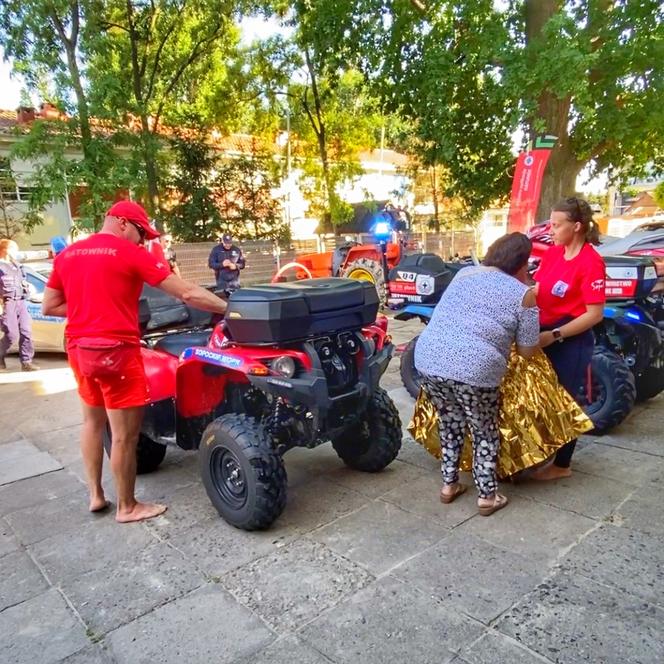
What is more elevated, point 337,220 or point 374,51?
point 374,51

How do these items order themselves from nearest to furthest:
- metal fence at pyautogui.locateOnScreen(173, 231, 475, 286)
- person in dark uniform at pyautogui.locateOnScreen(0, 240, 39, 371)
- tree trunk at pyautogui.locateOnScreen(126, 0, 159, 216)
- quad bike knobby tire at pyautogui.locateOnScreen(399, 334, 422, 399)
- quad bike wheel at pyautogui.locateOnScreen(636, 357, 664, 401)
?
quad bike wheel at pyautogui.locateOnScreen(636, 357, 664, 401), quad bike knobby tire at pyautogui.locateOnScreen(399, 334, 422, 399), person in dark uniform at pyautogui.locateOnScreen(0, 240, 39, 371), tree trunk at pyautogui.locateOnScreen(126, 0, 159, 216), metal fence at pyautogui.locateOnScreen(173, 231, 475, 286)

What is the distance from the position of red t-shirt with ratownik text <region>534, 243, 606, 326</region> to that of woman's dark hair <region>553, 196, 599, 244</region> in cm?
6

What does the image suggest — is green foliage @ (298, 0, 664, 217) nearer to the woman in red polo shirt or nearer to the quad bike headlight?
the woman in red polo shirt

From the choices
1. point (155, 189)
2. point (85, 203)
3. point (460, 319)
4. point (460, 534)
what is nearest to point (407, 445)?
point (460, 534)

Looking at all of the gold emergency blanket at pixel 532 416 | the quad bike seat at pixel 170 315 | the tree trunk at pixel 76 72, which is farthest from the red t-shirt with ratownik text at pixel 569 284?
the tree trunk at pixel 76 72

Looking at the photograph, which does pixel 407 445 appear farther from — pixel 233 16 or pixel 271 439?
pixel 233 16

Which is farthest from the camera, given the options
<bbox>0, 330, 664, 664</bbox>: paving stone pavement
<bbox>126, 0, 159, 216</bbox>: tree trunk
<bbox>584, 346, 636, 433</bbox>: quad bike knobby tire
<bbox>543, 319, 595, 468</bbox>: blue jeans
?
<bbox>126, 0, 159, 216</bbox>: tree trunk

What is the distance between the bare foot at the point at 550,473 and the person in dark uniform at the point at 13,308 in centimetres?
683

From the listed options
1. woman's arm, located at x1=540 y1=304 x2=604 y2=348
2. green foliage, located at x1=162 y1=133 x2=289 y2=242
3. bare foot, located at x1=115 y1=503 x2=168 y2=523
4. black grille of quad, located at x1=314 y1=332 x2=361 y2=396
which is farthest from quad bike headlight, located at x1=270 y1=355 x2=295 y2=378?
green foliage, located at x1=162 y1=133 x2=289 y2=242

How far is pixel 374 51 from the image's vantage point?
1203cm

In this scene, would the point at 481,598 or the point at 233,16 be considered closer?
the point at 481,598

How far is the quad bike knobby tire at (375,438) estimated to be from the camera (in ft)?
11.8

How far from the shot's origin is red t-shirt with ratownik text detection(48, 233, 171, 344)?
2898mm

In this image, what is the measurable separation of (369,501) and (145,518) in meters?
1.33
